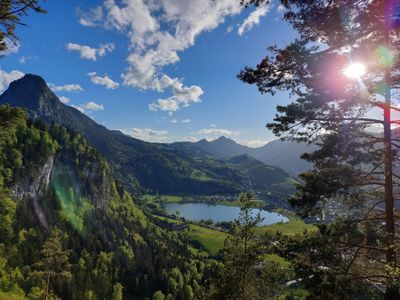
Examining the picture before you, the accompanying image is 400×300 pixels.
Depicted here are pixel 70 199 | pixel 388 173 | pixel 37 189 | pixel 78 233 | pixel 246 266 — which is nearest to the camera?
pixel 388 173

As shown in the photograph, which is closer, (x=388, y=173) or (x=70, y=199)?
(x=388, y=173)

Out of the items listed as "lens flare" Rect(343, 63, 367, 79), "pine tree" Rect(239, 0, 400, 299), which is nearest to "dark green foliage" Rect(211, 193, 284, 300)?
"pine tree" Rect(239, 0, 400, 299)

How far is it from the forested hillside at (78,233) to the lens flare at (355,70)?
7250cm

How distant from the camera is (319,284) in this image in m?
13.3

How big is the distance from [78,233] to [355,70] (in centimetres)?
13930

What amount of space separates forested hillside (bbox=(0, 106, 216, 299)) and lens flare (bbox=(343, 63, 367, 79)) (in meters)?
72.5

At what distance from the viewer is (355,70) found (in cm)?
1471

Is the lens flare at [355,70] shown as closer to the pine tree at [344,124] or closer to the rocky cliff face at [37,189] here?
the pine tree at [344,124]

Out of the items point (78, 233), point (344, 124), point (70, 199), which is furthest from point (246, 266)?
point (70, 199)

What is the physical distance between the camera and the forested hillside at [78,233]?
309 feet

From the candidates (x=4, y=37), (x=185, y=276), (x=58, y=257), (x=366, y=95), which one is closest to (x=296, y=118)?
(x=366, y=95)

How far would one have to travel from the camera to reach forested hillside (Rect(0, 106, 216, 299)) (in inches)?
3703

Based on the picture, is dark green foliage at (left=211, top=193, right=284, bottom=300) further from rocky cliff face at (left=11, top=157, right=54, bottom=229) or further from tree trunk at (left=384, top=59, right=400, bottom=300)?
rocky cliff face at (left=11, top=157, right=54, bottom=229)

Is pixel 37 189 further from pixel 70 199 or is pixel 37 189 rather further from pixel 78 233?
pixel 78 233
